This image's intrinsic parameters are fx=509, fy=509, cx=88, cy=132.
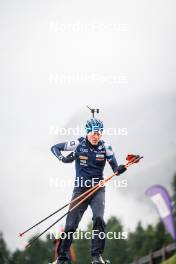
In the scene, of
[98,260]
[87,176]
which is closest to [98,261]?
[98,260]

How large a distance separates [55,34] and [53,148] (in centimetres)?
2032

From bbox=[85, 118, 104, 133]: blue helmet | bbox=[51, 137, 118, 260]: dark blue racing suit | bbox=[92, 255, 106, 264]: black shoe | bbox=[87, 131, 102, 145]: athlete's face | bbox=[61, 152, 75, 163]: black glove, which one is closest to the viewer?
bbox=[92, 255, 106, 264]: black shoe

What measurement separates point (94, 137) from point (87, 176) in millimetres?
649

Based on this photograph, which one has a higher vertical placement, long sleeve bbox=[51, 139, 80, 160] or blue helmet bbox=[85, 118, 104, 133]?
blue helmet bbox=[85, 118, 104, 133]

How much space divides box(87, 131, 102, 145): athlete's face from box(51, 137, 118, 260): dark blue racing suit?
0.27 ft

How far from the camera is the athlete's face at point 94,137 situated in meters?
8.35

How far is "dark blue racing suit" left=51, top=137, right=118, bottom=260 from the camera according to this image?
810 centimetres

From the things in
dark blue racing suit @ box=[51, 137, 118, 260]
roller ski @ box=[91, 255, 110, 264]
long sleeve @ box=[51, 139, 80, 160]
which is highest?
long sleeve @ box=[51, 139, 80, 160]

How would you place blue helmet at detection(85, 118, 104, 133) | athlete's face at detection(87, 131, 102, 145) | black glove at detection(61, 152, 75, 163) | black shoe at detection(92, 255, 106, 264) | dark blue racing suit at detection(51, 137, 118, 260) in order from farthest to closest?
black glove at detection(61, 152, 75, 163)
athlete's face at detection(87, 131, 102, 145)
blue helmet at detection(85, 118, 104, 133)
dark blue racing suit at detection(51, 137, 118, 260)
black shoe at detection(92, 255, 106, 264)

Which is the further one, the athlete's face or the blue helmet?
the athlete's face

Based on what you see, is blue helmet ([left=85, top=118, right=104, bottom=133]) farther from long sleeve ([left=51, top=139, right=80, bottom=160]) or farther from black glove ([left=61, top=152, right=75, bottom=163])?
black glove ([left=61, top=152, right=75, bottom=163])

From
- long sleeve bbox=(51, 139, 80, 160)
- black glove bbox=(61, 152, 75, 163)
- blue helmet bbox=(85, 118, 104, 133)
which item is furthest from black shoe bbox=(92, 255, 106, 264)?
blue helmet bbox=(85, 118, 104, 133)

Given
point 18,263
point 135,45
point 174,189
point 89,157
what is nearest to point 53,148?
point 89,157

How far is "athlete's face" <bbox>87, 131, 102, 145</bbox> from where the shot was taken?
27.4ft
